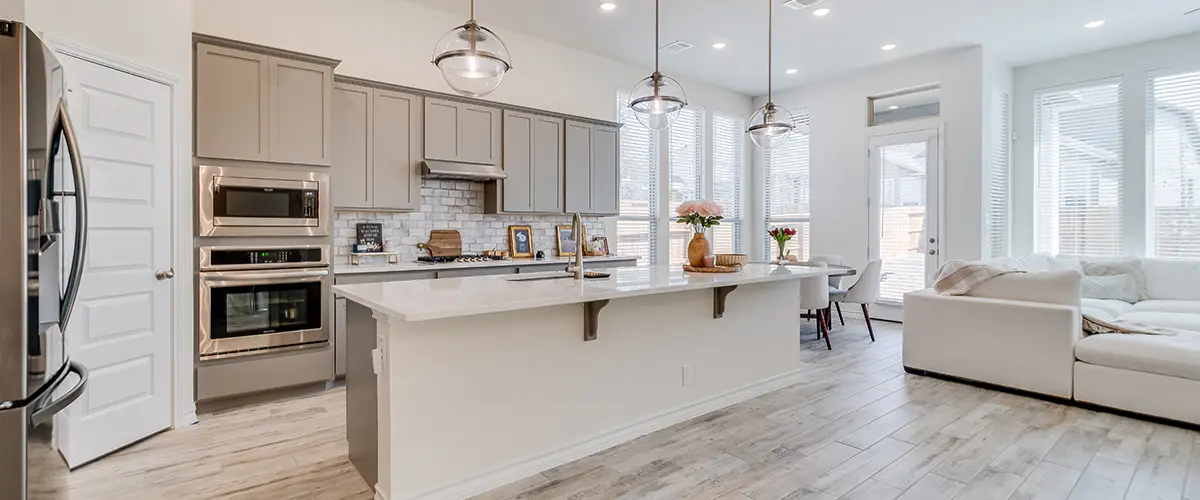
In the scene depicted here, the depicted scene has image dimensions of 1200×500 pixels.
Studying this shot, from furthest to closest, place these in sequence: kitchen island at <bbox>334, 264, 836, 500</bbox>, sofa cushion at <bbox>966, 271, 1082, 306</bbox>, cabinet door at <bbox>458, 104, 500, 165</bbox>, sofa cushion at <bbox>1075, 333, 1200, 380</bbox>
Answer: cabinet door at <bbox>458, 104, 500, 165</bbox>
sofa cushion at <bbox>966, 271, 1082, 306</bbox>
sofa cushion at <bbox>1075, 333, 1200, 380</bbox>
kitchen island at <bbox>334, 264, 836, 500</bbox>

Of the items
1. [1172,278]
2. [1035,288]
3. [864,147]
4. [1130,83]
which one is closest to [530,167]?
[1035,288]

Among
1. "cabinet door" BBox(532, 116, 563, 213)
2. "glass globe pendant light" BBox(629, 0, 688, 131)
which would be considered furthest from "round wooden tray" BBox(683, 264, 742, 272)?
"cabinet door" BBox(532, 116, 563, 213)

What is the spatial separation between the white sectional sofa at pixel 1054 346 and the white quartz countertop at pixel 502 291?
5.37 ft

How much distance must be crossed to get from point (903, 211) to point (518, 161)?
4527 mm

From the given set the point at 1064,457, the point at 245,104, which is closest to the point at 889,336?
the point at 1064,457

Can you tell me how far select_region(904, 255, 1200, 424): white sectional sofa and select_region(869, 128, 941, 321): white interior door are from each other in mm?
1756

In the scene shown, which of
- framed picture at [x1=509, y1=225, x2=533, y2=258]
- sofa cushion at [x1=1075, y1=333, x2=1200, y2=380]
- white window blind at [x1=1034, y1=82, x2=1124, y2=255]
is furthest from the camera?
white window blind at [x1=1034, y1=82, x2=1124, y2=255]

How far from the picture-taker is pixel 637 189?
6.55m

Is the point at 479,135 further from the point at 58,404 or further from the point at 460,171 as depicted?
the point at 58,404

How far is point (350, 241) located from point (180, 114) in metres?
1.52

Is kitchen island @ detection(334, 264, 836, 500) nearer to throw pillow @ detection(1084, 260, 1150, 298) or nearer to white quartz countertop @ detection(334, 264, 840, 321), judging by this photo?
white quartz countertop @ detection(334, 264, 840, 321)

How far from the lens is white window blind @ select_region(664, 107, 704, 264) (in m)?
6.87

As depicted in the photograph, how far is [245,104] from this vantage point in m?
3.39

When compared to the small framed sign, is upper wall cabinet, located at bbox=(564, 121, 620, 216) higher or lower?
higher
